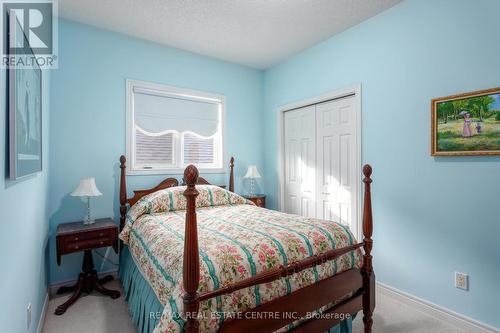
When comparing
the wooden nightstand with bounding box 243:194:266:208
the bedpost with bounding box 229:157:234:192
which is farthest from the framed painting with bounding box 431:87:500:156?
the bedpost with bounding box 229:157:234:192

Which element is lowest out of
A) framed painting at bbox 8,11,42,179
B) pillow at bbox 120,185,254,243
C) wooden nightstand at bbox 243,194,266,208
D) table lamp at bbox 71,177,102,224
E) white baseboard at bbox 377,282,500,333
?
white baseboard at bbox 377,282,500,333

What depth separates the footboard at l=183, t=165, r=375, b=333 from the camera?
1200 mm

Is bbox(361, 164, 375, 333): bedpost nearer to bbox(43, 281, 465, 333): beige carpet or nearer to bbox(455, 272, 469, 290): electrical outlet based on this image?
bbox(43, 281, 465, 333): beige carpet

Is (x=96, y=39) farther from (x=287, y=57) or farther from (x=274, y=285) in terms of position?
(x=274, y=285)

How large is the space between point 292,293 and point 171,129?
270cm

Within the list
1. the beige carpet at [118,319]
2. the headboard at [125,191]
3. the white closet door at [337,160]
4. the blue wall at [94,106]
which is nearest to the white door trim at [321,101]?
the white closet door at [337,160]

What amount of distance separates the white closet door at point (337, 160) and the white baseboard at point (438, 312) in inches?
28.4

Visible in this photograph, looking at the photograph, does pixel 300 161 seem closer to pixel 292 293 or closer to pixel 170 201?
pixel 170 201

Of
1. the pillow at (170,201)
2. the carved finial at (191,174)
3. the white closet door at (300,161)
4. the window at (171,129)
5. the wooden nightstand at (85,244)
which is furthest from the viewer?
the white closet door at (300,161)

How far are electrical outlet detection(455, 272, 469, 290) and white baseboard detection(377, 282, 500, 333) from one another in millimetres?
232

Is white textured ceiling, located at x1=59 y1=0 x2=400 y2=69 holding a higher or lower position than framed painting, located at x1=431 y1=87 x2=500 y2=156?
higher

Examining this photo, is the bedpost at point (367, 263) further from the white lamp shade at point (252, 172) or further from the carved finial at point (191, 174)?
the white lamp shade at point (252, 172)

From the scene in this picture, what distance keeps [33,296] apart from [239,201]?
6.83 ft

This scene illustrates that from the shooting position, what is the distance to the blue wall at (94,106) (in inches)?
113
